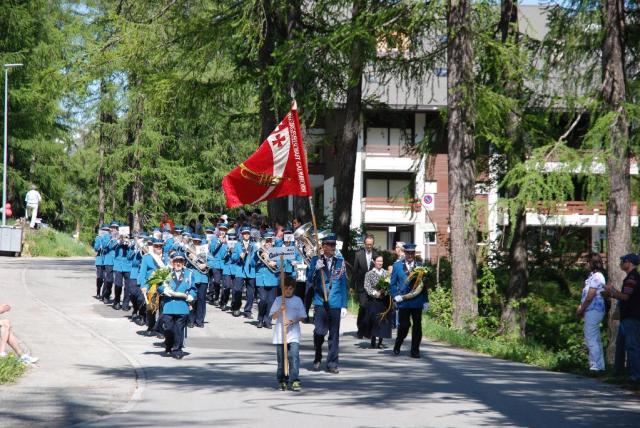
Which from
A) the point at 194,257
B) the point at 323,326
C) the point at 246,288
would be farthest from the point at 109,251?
the point at 323,326

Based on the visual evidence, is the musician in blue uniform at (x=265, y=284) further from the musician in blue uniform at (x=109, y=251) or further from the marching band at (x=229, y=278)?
the musician in blue uniform at (x=109, y=251)

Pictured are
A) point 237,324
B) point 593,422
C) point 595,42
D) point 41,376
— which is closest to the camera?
point 593,422

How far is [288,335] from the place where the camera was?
45.0 feet

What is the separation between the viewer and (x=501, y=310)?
25703 millimetres

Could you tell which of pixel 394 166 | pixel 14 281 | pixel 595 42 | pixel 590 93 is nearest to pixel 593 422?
pixel 590 93

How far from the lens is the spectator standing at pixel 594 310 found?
16.2 m

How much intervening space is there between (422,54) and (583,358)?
29.1 feet

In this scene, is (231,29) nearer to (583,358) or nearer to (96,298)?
(96,298)

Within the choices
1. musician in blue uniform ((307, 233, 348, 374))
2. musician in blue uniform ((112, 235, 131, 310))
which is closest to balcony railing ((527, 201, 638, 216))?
musician in blue uniform ((307, 233, 348, 374))

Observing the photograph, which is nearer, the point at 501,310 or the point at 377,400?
the point at 377,400

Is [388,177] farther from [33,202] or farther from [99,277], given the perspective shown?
[99,277]

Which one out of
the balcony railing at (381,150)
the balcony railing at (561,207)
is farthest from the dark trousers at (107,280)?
the balcony railing at (381,150)

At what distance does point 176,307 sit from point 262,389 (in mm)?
3797

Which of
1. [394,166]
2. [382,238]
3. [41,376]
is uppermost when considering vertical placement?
[394,166]
